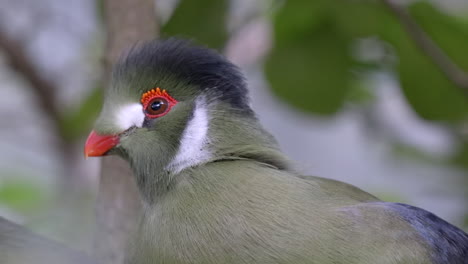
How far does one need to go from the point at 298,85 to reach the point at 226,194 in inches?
28.2

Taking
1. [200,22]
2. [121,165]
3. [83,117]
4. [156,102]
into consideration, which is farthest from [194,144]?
[83,117]

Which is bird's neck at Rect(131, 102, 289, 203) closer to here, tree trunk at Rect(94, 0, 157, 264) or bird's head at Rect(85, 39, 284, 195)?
bird's head at Rect(85, 39, 284, 195)

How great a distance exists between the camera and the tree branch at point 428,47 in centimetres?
191

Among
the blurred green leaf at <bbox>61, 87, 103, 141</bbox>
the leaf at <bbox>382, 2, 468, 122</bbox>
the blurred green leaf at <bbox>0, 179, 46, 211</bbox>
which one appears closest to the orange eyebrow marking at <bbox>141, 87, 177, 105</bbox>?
the leaf at <bbox>382, 2, 468, 122</bbox>

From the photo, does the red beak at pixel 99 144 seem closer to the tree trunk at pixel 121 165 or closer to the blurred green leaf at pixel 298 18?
the tree trunk at pixel 121 165

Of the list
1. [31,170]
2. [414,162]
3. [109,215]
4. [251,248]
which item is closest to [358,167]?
[414,162]

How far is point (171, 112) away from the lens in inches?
65.9

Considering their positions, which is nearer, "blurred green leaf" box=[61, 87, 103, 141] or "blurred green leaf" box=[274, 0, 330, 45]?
"blurred green leaf" box=[274, 0, 330, 45]

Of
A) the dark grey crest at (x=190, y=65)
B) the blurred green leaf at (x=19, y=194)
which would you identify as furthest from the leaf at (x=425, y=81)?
the blurred green leaf at (x=19, y=194)

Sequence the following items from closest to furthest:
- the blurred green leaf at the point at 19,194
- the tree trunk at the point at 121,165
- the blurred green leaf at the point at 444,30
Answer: the tree trunk at the point at 121,165 < the blurred green leaf at the point at 444,30 < the blurred green leaf at the point at 19,194

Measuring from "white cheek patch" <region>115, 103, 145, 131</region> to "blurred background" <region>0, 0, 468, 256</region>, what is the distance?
9.2 inches

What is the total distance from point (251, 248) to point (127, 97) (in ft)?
1.65

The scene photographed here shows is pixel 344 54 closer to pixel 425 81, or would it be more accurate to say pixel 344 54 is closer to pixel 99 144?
pixel 425 81

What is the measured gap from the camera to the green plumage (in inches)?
55.8
